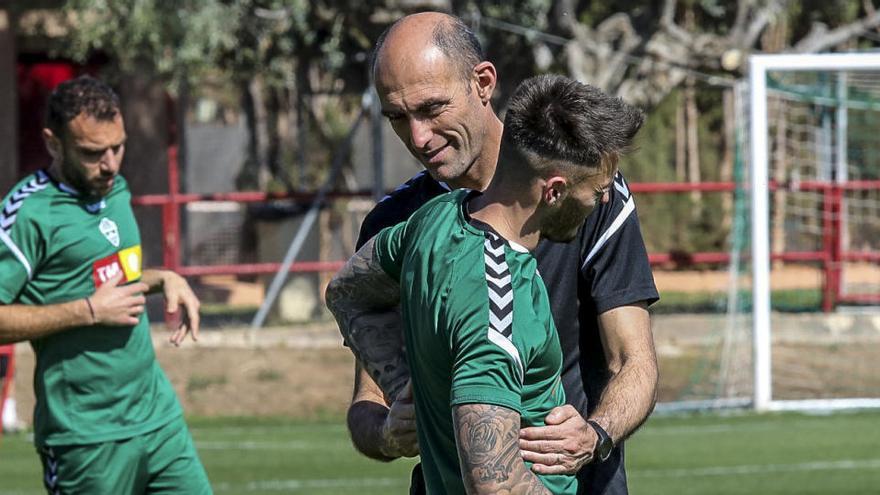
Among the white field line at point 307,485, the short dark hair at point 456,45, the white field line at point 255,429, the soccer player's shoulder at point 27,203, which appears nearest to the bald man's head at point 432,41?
the short dark hair at point 456,45

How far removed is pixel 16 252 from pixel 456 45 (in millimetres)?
2870

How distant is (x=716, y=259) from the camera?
669 inches

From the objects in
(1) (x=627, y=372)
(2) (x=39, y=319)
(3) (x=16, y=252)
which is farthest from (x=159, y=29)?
(1) (x=627, y=372)

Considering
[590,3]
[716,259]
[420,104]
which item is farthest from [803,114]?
[420,104]

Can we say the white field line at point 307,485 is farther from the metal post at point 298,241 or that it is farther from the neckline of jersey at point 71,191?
the metal post at point 298,241

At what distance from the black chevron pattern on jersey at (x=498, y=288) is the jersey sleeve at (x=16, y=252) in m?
3.35

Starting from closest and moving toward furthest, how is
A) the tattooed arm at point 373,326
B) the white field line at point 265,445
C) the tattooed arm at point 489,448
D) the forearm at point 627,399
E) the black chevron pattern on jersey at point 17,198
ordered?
the tattooed arm at point 489,448, the forearm at point 627,399, the tattooed arm at point 373,326, the black chevron pattern on jersey at point 17,198, the white field line at point 265,445

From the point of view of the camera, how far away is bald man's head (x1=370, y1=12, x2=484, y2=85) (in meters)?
3.75

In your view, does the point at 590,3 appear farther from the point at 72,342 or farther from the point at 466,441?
the point at 466,441

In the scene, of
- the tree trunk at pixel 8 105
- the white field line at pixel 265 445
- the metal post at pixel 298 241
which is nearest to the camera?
the white field line at pixel 265 445

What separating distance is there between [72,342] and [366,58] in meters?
13.3

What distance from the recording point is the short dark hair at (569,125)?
319 centimetres

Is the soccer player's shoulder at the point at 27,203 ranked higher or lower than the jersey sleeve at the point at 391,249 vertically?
lower

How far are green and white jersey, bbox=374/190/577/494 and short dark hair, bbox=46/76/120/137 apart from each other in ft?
10.2
